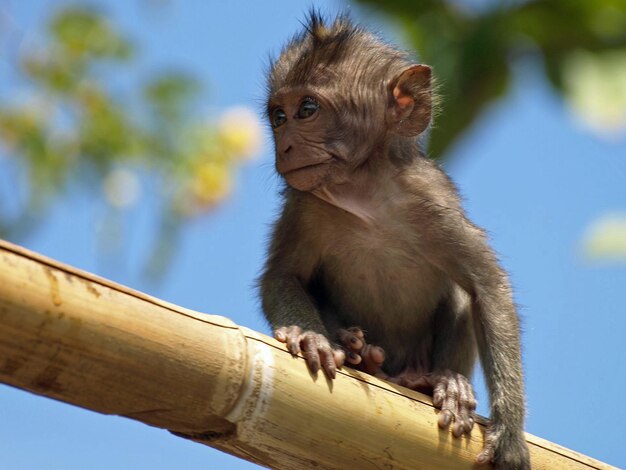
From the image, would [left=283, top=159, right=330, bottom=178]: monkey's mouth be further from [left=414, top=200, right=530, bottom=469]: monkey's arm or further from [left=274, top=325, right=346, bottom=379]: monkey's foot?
[left=274, top=325, right=346, bottom=379]: monkey's foot

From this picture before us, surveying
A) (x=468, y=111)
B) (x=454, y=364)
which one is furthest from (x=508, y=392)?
(x=468, y=111)

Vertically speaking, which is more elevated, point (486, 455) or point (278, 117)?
point (278, 117)

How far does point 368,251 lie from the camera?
5.36 meters

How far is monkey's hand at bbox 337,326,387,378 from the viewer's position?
15.2ft

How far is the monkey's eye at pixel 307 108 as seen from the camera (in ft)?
16.8

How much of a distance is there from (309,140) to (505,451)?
1.99 meters

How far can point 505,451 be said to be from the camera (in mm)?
4129

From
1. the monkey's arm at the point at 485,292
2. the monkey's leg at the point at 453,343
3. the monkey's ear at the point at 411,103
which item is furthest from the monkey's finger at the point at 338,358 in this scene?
the monkey's ear at the point at 411,103

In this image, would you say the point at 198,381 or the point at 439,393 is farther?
the point at 439,393

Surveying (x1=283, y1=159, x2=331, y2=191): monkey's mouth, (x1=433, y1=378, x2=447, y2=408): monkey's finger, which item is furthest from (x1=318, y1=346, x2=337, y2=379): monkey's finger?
(x1=283, y1=159, x2=331, y2=191): monkey's mouth

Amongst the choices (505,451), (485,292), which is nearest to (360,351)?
(485,292)

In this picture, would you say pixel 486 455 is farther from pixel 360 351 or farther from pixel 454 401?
pixel 360 351

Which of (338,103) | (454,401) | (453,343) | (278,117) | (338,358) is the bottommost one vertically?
(338,358)

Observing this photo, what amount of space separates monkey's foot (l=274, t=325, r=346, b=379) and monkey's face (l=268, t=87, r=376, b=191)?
3.67 feet
